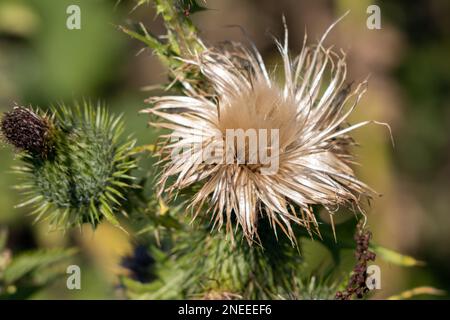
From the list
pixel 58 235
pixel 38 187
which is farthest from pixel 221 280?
pixel 58 235

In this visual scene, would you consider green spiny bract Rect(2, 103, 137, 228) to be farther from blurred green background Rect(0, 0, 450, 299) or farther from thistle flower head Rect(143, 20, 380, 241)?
blurred green background Rect(0, 0, 450, 299)

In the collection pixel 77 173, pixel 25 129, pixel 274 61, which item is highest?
pixel 274 61

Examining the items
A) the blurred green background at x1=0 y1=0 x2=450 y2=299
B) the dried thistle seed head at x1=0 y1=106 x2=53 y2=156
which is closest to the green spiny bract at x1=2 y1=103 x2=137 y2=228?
the dried thistle seed head at x1=0 y1=106 x2=53 y2=156

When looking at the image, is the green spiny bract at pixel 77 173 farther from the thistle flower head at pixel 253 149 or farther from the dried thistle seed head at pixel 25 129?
the thistle flower head at pixel 253 149

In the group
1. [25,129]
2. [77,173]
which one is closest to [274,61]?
[77,173]

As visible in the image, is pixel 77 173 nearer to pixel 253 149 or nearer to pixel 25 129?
pixel 25 129

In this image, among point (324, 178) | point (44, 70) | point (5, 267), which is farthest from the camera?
point (44, 70)
